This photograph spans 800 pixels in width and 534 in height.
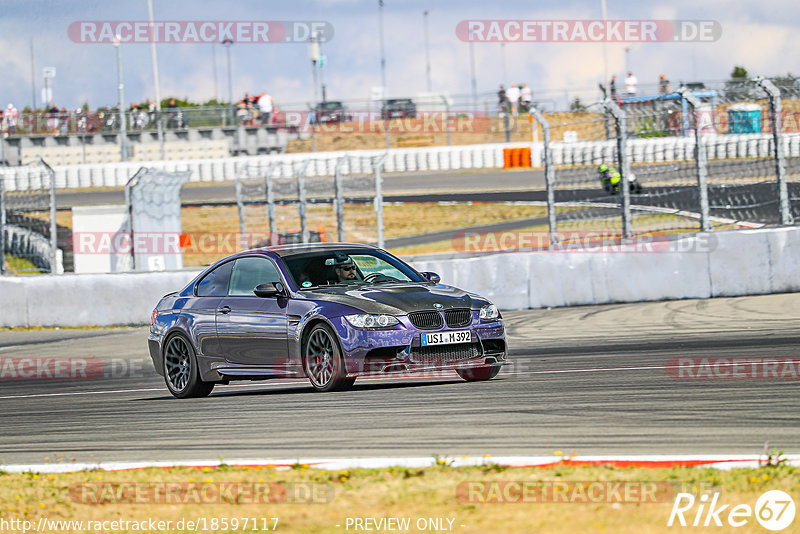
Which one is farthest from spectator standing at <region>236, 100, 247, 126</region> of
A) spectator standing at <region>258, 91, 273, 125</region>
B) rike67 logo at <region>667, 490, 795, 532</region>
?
rike67 logo at <region>667, 490, 795, 532</region>

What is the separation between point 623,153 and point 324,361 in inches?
329

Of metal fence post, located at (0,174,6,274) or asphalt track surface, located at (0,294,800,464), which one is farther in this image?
metal fence post, located at (0,174,6,274)

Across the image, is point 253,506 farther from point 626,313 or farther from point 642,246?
point 642,246

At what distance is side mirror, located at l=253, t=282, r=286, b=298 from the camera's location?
978 cm

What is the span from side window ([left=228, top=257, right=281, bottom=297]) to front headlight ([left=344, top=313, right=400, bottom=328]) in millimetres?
1262

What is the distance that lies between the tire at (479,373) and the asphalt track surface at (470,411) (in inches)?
5.8

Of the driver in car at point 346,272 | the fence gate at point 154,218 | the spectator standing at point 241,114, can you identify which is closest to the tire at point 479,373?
the driver in car at point 346,272

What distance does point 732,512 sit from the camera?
15.9ft

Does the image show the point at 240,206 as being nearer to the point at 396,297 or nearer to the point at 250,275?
the point at 250,275

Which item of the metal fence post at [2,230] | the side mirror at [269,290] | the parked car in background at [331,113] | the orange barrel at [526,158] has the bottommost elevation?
the side mirror at [269,290]

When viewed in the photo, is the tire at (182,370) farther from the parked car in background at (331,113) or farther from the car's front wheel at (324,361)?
the parked car in background at (331,113)

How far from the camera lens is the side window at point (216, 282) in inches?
416

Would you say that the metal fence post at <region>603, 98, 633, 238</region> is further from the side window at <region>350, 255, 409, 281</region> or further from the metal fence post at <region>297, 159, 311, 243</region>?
the side window at <region>350, 255, 409, 281</region>

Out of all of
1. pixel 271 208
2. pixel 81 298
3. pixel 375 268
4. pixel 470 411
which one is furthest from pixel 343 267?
pixel 81 298
